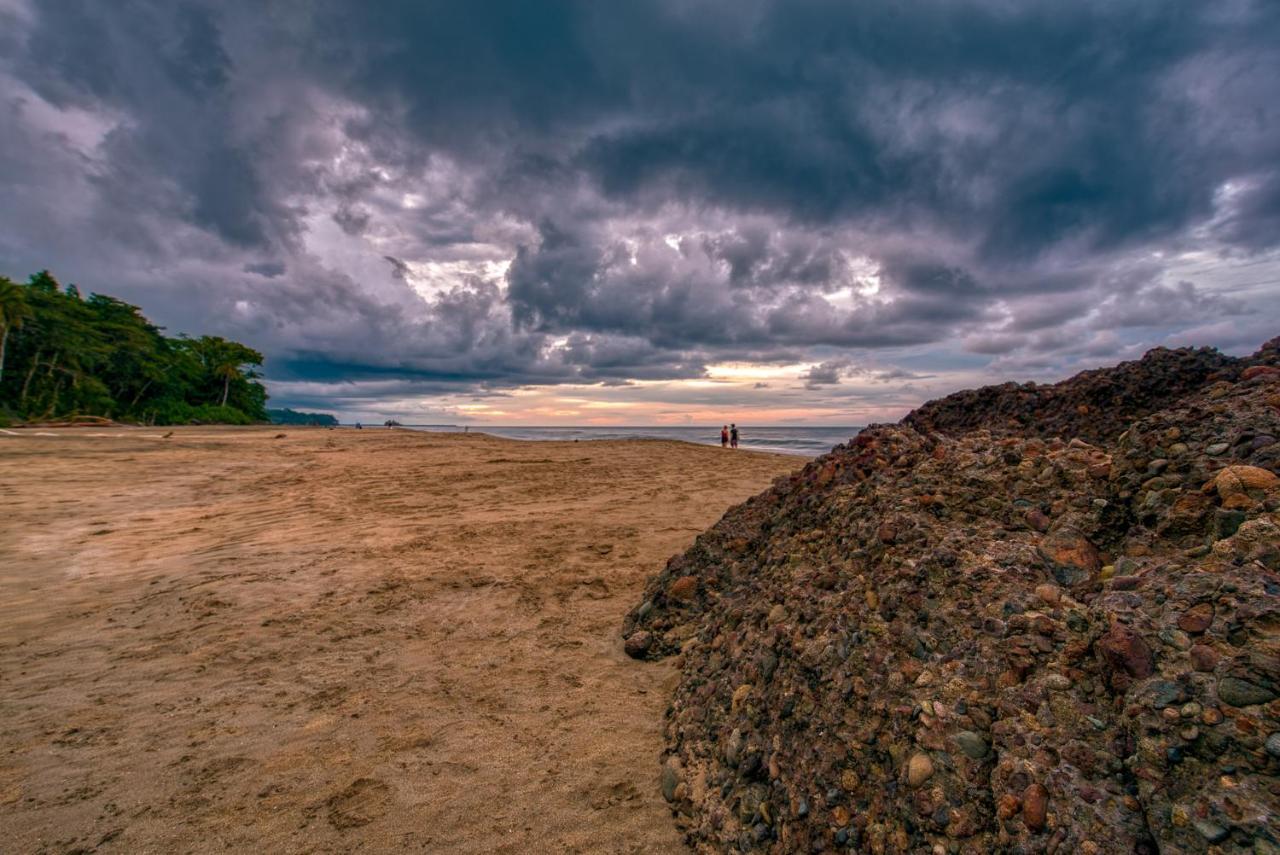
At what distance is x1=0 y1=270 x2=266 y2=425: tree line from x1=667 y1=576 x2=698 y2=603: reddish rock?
4107 cm

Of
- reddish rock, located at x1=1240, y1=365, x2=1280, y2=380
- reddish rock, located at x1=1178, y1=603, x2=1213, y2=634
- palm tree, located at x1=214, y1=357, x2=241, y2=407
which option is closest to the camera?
reddish rock, located at x1=1178, y1=603, x2=1213, y2=634

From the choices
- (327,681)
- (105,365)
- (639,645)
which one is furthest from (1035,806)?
(105,365)

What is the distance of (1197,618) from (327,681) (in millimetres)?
4915

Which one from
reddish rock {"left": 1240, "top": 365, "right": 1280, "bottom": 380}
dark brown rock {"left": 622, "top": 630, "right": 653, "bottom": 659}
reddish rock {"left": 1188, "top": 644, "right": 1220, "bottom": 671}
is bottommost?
dark brown rock {"left": 622, "top": 630, "right": 653, "bottom": 659}

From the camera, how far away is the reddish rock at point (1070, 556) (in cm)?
237

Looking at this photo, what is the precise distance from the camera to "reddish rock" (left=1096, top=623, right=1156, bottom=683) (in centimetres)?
174

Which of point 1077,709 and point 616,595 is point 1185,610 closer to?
point 1077,709

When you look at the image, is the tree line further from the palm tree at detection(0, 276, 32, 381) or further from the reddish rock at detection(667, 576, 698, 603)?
the reddish rock at detection(667, 576, 698, 603)

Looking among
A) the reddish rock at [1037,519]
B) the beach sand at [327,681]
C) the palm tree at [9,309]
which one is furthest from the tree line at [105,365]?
the reddish rock at [1037,519]

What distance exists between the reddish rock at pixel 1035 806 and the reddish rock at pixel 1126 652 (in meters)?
0.46

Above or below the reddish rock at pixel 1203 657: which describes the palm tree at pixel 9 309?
above

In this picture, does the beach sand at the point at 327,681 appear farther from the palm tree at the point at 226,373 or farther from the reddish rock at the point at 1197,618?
the palm tree at the point at 226,373

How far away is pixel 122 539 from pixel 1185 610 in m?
11.1

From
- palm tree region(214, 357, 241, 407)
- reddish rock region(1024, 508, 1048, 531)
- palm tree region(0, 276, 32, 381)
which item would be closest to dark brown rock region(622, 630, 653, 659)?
reddish rock region(1024, 508, 1048, 531)
